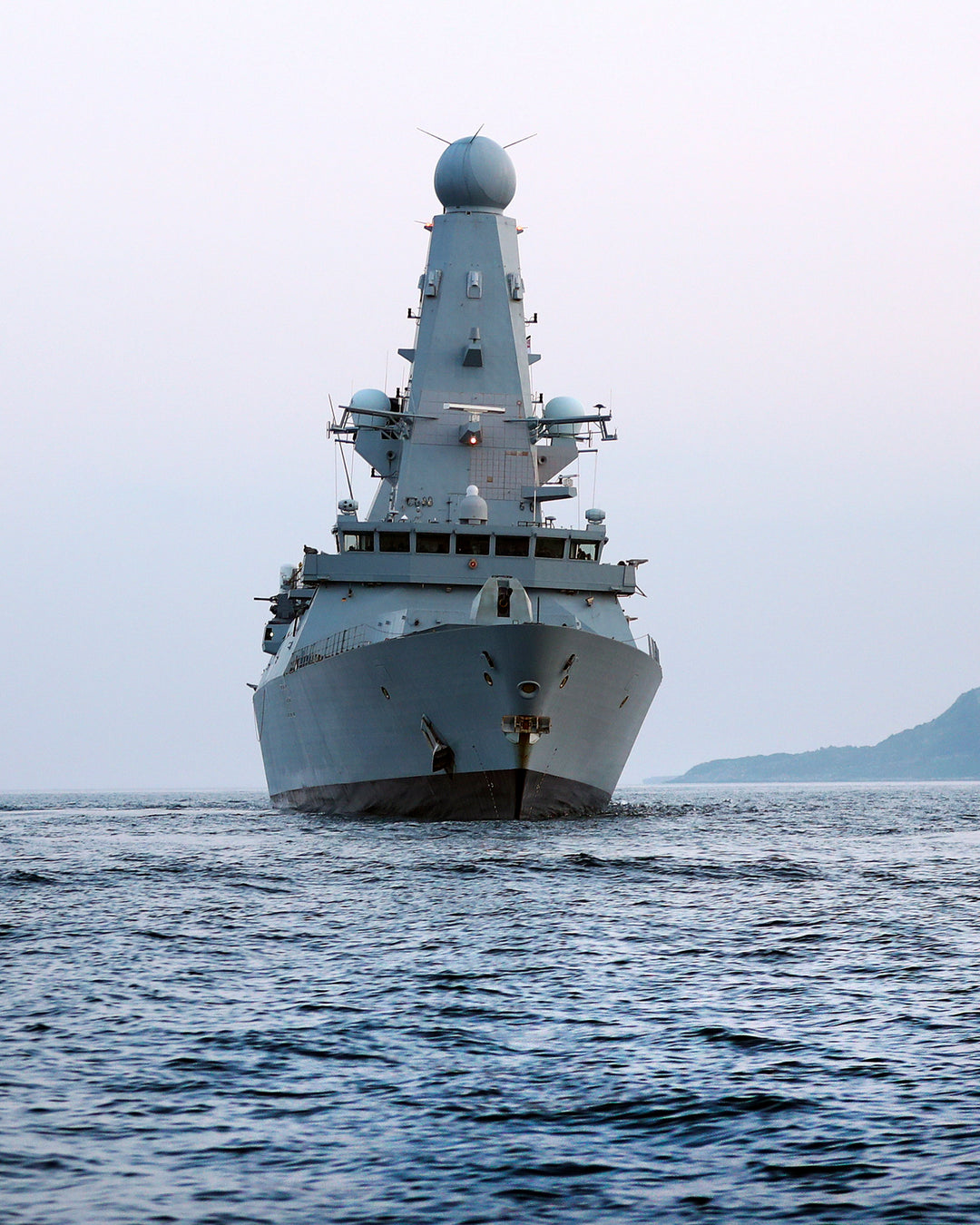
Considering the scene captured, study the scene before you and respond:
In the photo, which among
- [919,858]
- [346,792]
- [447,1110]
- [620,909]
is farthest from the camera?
[346,792]

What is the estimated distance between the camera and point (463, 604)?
35.4m

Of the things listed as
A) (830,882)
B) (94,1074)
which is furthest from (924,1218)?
(830,882)

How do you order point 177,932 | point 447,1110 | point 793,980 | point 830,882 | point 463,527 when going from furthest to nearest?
point 463,527 < point 830,882 < point 177,932 < point 793,980 < point 447,1110

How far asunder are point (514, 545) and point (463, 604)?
2523mm

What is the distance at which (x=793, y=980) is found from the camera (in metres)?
11.3

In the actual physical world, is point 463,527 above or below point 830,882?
above

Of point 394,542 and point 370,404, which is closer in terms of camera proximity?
point 394,542

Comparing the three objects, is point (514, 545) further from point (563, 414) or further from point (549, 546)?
point (563, 414)

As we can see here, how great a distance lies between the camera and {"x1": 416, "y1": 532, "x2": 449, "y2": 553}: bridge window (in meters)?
36.3

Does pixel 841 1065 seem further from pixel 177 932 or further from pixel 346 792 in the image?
pixel 346 792

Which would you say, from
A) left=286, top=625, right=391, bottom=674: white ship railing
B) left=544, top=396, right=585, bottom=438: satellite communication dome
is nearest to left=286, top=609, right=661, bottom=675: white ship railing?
left=286, top=625, right=391, bottom=674: white ship railing

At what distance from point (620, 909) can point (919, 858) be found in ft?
36.9

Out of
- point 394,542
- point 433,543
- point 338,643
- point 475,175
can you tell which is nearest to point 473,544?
point 433,543

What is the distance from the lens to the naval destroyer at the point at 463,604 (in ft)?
90.1
